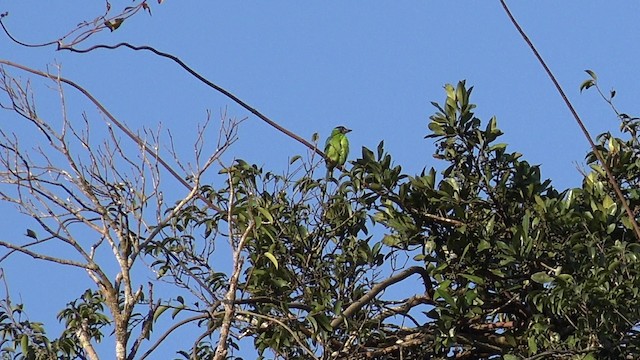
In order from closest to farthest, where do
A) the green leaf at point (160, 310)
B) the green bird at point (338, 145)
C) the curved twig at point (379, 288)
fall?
the green leaf at point (160, 310), the curved twig at point (379, 288), the green bird at point (338, 145)

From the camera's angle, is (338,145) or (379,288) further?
(338,145)

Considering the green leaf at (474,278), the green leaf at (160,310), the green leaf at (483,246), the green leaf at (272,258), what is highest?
the green leaf at (272,258)

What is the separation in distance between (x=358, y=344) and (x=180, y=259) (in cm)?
79

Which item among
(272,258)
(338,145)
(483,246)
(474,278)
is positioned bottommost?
(474,278)

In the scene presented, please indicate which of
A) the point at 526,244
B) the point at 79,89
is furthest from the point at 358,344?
the point at 79,89

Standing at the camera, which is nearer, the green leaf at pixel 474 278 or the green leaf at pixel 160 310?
the green leaf at pixel 160 310

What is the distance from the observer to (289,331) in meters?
4.89

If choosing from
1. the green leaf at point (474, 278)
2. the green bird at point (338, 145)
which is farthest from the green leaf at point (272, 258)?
the green bird at point (338, 145)

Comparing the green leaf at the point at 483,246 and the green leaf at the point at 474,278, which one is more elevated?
the green leaf at the point at 483,246

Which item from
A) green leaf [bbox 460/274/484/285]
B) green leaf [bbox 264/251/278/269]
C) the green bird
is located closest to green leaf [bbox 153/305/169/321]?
green leaf [bbox 264/251/278/269]

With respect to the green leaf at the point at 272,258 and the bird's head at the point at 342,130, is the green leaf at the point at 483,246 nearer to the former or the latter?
the green leaf at the point at 272,258

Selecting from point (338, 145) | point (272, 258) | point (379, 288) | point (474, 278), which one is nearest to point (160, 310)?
point (272, 258)

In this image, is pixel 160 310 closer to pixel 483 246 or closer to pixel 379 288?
pixel 379 288

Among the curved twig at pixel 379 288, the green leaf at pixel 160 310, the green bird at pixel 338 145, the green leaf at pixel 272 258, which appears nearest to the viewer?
the green leaf at pixel 160 310
